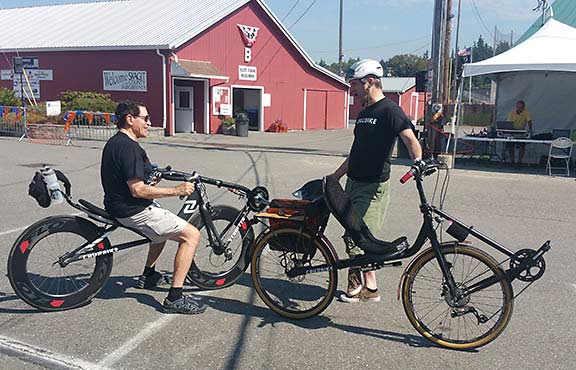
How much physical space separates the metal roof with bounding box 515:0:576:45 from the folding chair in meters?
7.64

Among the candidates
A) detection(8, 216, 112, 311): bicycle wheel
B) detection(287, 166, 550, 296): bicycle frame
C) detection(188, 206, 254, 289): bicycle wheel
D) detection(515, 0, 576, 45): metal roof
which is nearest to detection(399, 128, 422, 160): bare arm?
detection(287, 166, 550, 296): bicycle frame

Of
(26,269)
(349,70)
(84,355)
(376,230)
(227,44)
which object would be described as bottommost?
(84,355)

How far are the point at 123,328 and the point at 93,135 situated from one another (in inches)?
685

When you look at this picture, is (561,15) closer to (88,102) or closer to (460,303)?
(88,102)

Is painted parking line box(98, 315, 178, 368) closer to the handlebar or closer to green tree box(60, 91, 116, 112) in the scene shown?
the handlebar

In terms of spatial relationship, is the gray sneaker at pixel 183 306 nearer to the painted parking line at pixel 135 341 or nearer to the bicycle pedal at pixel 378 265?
the painted parking line at pixel 135 341

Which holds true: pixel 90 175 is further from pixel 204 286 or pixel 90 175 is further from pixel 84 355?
pixel 84 355

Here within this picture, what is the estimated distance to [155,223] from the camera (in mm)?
4406

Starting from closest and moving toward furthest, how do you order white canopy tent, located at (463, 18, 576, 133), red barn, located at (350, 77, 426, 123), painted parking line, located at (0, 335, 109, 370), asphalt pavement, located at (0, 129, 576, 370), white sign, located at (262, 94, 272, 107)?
painted parking line, located at (0, 335, 109, 370) → asphalt pavement, located at (0, 129, 576, 370) → white canopy tent, located at (463, 18, 576, 133) → white sign, located at (262, 94, 272, 107) → red barn, located at (350, 77, 426, 123)

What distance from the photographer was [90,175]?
1165 cm

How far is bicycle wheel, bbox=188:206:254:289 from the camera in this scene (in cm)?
499

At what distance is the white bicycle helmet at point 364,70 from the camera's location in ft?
14.4

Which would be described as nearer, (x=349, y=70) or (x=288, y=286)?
(x=349, y=70)

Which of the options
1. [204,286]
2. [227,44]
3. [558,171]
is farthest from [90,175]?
[227,44]
